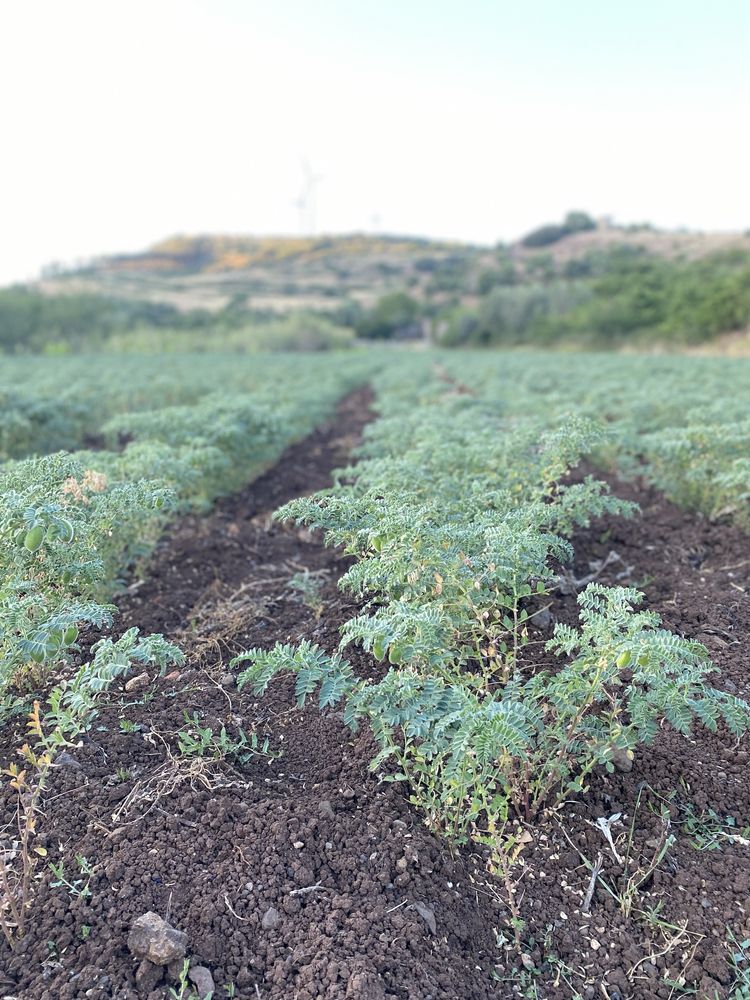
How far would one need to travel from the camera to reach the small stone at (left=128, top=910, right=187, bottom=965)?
2.07 m

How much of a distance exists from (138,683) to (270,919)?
1529 millimetres

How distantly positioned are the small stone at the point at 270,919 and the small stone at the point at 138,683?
147 centimetres

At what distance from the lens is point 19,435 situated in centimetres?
827

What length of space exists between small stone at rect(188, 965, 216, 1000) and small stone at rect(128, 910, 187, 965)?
2.3 inches

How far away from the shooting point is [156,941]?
2090mm

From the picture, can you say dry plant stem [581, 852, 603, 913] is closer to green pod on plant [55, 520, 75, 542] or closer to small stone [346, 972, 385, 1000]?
small stone [346, 972, 385, 1000]

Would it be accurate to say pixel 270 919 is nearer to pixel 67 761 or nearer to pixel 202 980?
pixel 202 980

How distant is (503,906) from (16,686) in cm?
232

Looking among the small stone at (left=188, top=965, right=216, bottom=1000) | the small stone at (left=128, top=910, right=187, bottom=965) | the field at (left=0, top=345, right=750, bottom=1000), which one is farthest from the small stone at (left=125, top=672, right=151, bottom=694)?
the small stone at (left=188, top=965, right=216, bottom=1000)

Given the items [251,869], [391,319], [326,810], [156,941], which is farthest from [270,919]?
[391,319]

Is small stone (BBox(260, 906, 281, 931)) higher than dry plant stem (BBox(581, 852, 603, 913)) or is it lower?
higher

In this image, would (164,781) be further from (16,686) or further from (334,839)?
(16,686)

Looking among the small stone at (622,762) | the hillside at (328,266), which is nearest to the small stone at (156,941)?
the small stone at (622,762)

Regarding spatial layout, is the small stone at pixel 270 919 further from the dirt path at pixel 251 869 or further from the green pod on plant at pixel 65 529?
the green pod on plant at pixel 65 529
